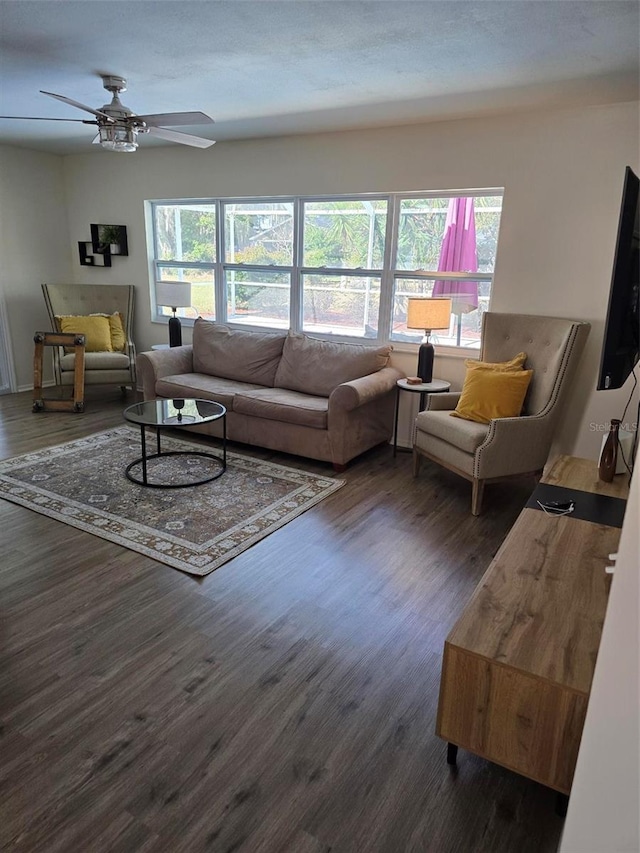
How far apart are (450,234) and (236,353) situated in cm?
202

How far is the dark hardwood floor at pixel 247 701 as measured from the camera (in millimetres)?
1449

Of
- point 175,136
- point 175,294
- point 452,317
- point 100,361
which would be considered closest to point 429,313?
point 452,317

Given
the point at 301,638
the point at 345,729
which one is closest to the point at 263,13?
the point at 301,638

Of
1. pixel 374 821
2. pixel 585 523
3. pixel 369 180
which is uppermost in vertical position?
pixel 369 180

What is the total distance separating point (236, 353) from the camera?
482 centimetres

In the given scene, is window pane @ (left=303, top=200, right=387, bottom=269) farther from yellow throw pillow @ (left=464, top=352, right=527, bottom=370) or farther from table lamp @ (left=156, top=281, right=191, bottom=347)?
yellow throw pillow @ (left=464, top=352, right=527, bottom=370)

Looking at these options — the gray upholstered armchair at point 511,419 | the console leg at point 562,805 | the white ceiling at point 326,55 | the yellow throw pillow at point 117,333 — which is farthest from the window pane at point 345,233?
the console leg at point 562,805

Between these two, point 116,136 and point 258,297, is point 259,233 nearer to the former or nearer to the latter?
point 258,297

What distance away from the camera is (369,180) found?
4262 mm

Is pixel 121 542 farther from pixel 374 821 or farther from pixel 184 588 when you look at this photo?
pixel 374 821

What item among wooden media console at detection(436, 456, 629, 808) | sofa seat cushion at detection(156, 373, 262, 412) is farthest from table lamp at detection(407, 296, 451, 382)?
wooden media console at detection(436, 456, 629, 808)

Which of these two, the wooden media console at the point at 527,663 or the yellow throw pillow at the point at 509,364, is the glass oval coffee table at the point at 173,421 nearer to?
the yellow throw pillow at the point at 509,364

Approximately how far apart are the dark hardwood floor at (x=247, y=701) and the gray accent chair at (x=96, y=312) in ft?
8.26

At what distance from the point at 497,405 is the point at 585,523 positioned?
4.95 ft
